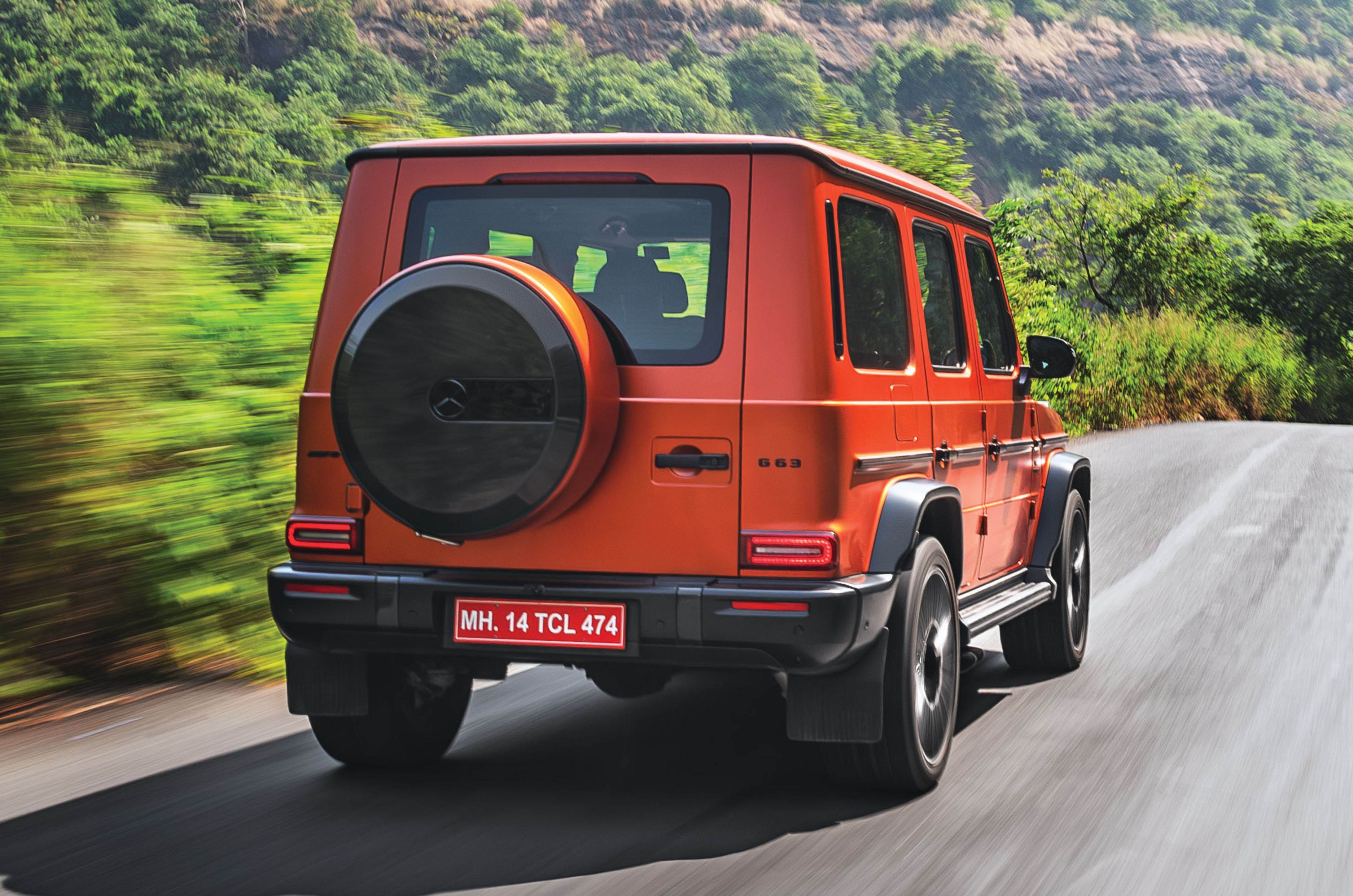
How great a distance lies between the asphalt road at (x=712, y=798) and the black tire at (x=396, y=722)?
0.11 metres

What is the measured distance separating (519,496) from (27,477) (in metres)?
2.59

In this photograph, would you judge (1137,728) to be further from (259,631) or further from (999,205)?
(999,205)

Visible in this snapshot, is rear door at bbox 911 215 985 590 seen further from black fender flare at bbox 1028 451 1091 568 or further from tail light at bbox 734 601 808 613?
tail light at bbox 734 601 808 613

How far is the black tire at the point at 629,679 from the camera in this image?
15.9 feet

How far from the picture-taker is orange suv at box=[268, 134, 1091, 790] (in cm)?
426

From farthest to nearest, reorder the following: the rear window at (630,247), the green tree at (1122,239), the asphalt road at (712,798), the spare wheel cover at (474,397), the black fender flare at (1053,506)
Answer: the green tree at (1122,239) → the black fender flare at (1053,506) → the rear window at (630,247) → the spare wheel cover at (474,397) → the asphalt road at (712,798)

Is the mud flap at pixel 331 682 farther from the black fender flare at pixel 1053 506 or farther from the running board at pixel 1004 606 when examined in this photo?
the black fender flare at pixel 1053 506

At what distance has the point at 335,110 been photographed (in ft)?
28.4

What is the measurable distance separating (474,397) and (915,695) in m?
1.70

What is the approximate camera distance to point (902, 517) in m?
4.60

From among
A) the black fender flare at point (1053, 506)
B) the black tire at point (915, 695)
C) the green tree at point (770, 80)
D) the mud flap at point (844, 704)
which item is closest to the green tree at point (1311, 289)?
the green tree at point (770, 80)

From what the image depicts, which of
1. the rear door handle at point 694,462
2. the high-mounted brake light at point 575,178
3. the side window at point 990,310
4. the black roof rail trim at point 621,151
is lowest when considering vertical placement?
the rear door handle at point 694,462

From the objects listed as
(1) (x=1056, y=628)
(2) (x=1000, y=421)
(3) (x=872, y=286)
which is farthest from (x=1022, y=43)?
(3) (x=872, y=286)

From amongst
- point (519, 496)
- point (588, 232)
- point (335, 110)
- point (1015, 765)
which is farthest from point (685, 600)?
point (335, 110)
